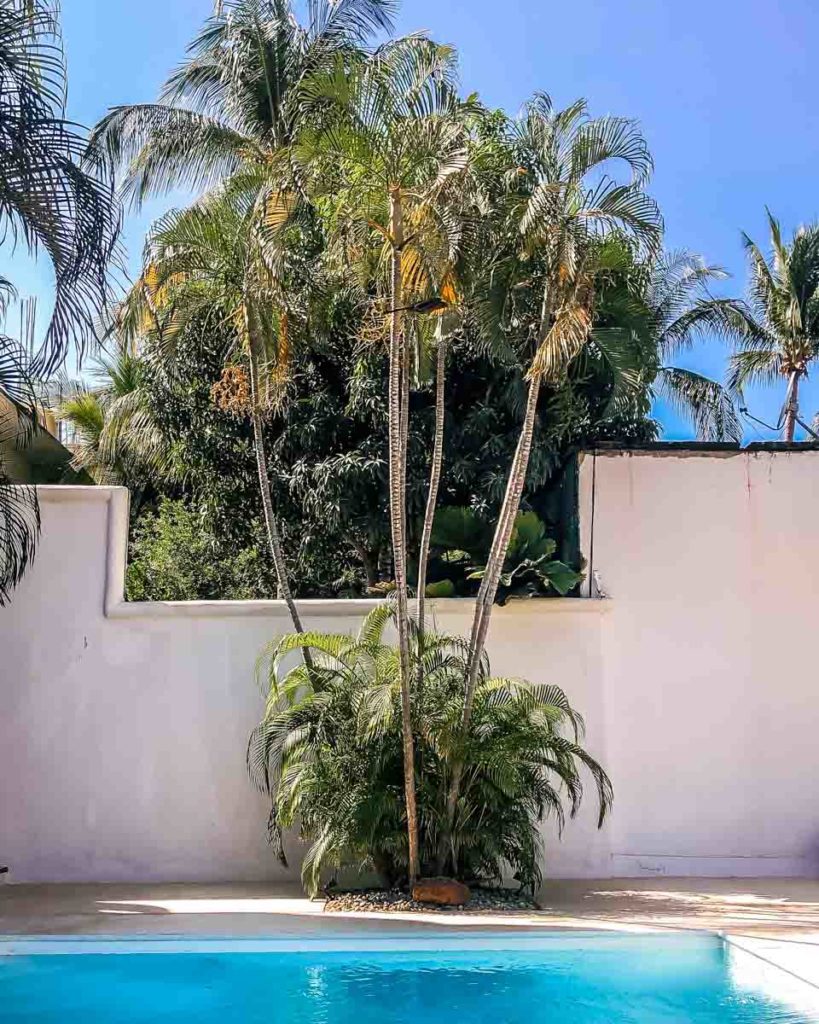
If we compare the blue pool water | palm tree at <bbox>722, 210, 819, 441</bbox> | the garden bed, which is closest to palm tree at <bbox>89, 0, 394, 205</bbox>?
the garden bed

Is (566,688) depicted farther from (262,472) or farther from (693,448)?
(262,472)

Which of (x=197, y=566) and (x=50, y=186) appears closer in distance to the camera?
(x=50, y=186)

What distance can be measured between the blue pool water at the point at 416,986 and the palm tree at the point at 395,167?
1722mm

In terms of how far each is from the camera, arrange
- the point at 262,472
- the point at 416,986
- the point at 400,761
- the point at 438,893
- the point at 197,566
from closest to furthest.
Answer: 1. the point at 416,986
2. the point at 438,893
3. the point at 400,761
4. the point at 262,472
5. the point at 197,566

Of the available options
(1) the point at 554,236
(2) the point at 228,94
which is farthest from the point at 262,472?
(2) the point at 228,94

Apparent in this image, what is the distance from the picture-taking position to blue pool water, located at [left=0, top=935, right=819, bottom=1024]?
6.31 m

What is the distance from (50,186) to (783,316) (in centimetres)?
2353

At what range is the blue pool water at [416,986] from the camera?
6309 mm

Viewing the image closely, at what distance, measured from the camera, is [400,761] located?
348 inches

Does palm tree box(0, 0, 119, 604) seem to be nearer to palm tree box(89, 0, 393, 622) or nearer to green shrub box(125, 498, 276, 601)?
palm tree box(89, 0, 393, 622)

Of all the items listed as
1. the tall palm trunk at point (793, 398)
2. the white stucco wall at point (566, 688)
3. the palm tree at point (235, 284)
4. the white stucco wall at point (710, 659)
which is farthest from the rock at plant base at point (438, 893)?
the tall palm trunk at point (793, 398)

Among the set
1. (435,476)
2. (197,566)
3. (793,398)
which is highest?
(793,398)

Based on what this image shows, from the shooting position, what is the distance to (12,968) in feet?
21.8

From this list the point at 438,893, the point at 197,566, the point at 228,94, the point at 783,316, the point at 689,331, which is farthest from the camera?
the point at 783,316
